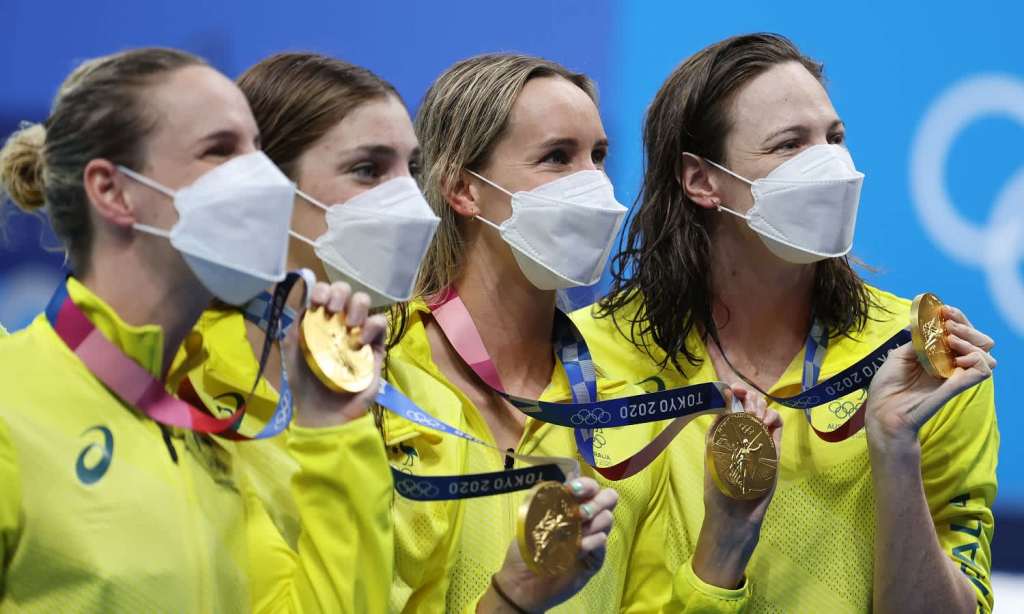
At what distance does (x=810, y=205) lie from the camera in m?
3.44

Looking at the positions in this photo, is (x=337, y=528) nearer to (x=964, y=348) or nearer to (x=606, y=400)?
(x=606, y=400)

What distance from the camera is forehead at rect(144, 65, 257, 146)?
233 cm

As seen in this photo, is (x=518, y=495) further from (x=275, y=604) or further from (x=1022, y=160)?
(x=1022, y=160)

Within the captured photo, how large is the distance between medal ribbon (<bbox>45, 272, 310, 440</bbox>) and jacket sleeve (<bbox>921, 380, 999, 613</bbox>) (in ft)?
5.40

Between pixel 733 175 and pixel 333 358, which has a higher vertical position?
pixel 333 358

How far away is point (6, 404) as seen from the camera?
2162 mm

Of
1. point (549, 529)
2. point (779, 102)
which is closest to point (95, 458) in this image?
point (549, 529)

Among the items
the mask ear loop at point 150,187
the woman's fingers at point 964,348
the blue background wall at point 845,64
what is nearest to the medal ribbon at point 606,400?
the woman's fingers at point 964,348

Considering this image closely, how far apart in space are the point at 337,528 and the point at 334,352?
0.29m

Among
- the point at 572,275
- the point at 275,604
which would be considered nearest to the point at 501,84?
the point at 572,275

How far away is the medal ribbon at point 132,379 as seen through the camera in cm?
228

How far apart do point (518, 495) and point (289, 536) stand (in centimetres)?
60

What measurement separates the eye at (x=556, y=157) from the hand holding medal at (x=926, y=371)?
813 mm

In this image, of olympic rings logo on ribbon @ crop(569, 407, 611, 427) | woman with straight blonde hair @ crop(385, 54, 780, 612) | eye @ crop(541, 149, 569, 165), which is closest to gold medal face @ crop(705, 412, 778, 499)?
woman with straight blonde hair @ crop(385, 54, 780, 612)
